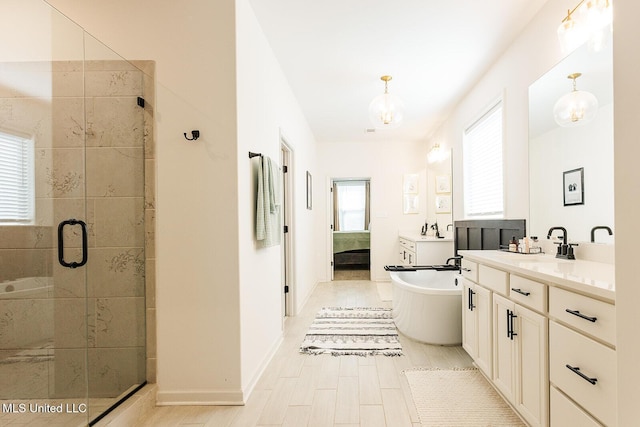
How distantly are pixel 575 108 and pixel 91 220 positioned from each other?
3.03 metres

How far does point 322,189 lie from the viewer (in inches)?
247

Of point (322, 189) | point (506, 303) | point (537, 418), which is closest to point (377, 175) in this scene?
point (322, 189)

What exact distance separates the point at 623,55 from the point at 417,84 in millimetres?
3133

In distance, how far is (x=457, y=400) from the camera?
6.82 ft

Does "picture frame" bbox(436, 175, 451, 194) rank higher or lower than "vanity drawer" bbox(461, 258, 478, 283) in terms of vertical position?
higher

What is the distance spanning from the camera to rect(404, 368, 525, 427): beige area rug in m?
1.87

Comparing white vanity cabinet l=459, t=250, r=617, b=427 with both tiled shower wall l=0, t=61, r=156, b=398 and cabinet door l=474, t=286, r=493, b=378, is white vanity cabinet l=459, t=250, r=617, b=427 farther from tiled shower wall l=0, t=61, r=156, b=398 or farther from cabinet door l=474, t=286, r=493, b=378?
tiled shower wall l=0, t=61, r=156, b=398

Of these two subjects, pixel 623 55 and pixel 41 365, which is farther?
pixel 41 365

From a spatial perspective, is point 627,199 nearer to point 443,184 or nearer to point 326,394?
point 326,394

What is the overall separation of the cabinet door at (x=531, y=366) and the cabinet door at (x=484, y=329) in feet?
1.07

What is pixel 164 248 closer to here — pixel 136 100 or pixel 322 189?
pixel 136 100

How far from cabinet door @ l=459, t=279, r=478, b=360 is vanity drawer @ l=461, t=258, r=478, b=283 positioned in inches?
1.7

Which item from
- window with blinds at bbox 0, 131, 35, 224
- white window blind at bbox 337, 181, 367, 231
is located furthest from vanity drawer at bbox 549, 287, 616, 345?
white window blind at bbox 337, 181, 367, 231

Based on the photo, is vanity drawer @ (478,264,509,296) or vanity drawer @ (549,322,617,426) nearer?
vanity drawer @ (549,322,617,426)
